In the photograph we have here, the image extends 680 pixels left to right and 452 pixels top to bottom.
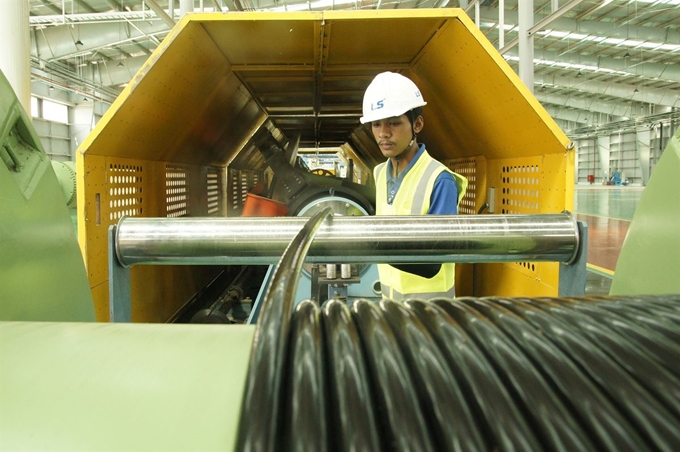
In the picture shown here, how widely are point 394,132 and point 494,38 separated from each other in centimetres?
1097

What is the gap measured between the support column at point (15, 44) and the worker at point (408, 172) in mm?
1526

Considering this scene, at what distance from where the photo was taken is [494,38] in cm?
1109

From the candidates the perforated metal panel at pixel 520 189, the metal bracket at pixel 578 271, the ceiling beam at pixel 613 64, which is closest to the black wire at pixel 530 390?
the metal bracket at pixel 578 271

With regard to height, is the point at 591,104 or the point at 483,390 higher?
the point at 591,104

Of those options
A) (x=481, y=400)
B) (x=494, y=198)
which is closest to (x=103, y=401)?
(x=481, y=400)

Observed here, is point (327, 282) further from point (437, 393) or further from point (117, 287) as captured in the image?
point (437, 393)

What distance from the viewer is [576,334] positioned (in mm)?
483

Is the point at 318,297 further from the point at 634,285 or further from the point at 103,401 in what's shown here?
the point at 103,401

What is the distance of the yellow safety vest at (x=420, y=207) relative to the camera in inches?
63.1

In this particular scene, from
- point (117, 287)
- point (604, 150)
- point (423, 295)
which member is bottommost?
point (423, 295)

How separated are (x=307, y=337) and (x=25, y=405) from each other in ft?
0.81

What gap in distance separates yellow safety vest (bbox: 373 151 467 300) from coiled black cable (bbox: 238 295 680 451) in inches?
43.0

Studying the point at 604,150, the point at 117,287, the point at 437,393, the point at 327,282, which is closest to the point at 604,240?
the point at 327,282

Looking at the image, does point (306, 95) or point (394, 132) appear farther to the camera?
point (306, 95)
